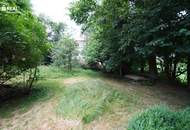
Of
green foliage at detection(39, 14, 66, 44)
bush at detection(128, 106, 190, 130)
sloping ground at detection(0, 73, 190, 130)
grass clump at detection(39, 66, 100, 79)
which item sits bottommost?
sloping ground at detection(0, 73, 190, 130)

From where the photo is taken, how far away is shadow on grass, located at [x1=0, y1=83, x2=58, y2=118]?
277 inches

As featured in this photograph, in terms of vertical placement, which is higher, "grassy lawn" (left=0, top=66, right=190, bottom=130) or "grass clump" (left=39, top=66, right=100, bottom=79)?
"grass clump" (left=39, top=66, right=100, bottom=79)

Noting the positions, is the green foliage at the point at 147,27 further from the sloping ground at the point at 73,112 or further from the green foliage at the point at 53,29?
the green foliage at the point at 53,29

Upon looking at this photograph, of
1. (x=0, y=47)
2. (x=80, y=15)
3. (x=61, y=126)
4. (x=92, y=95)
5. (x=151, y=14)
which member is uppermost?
(x=80, y=15)

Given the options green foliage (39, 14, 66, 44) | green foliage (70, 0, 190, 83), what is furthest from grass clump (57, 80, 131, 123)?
green foliage (39, 14, 66, 44)

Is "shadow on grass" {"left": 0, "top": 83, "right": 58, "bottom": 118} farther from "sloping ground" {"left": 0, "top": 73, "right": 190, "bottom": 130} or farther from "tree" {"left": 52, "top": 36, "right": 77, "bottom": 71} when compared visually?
"tree" {"left": 52, "top": 36, "right": 77, "bottom": 71}

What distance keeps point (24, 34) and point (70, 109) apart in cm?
239

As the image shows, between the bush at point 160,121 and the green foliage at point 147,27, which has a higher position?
the green foliage at point 147,27

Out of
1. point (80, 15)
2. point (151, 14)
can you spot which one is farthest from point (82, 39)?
point (151, 14)

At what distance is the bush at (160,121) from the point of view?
4340 mm

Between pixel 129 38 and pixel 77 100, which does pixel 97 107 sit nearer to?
pixel 77 100

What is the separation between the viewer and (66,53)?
45.2ft

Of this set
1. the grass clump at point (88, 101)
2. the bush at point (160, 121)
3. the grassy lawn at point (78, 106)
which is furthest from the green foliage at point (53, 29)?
the bush at point (160, 121)

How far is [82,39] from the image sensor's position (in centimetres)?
1855
